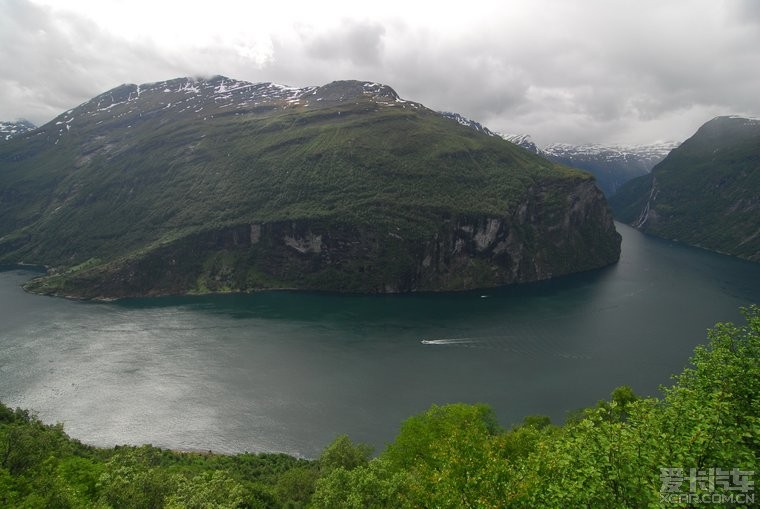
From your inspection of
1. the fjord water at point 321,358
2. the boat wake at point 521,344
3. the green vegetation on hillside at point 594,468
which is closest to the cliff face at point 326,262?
the fjord water at point 321,358

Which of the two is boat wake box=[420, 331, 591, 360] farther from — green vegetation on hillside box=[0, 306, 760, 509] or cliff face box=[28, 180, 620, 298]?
green vegetation on hillside box=[0, 306, 760, 509]

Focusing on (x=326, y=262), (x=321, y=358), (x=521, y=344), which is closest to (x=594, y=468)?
(x=321, y=358)

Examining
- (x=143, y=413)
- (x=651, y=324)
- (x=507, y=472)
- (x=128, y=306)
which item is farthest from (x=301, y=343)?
(x=507, y=472)

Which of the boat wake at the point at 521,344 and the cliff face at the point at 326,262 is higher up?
the cliff face at the point at 326,262

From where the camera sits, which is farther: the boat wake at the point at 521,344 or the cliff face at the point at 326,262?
the cliff face at the point at 326,262

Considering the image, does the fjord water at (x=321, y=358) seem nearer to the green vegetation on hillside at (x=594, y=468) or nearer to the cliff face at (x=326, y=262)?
the cliff face at (x=326, y=262)

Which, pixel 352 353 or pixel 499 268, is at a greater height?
pixel 499 268

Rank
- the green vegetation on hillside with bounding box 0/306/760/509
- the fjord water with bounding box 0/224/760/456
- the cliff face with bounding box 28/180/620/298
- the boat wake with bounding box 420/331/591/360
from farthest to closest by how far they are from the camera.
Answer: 1. the cliff face with bounding box 28/180/620/298
2. the boat wake with bounding box 420/331/591/360
3. the fjord water with bounding box 0/224/760/456
4. the green vegetation on hillside with bounding box 0/306/760/509

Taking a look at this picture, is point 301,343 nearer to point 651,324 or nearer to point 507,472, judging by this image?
point 651,324

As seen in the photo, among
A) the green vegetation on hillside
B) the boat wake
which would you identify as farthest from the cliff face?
the green vegetation on hillside
